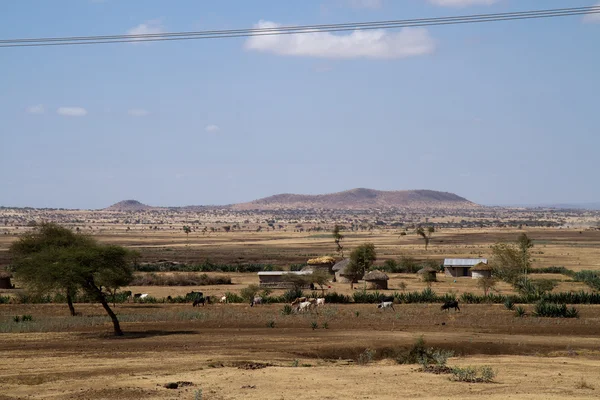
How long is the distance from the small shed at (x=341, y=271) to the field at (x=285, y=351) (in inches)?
794

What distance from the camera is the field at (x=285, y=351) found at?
21406 millimetres

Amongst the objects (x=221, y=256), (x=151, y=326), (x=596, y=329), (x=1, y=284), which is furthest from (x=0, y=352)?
(x=221, y=256)

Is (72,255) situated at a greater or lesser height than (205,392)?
greater

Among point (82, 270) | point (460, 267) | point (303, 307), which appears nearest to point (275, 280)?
point (303, 307)

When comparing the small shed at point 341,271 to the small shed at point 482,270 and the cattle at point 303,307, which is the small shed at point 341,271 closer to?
the small shed at point 482,270

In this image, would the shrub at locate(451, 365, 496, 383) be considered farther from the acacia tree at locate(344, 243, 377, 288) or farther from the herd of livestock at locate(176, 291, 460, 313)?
the acacia tree at locate(344, 243, 377, 288)

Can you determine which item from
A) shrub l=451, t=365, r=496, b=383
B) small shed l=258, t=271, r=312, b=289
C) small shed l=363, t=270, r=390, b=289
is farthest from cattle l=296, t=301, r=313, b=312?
shrub l=451, t=365, r=496, b=383

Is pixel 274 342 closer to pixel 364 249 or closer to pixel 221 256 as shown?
pixel 364 249

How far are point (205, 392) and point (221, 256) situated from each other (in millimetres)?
86007

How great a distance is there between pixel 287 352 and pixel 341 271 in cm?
4023

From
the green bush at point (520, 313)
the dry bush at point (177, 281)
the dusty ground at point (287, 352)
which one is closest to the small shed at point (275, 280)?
the dry bush at point (177, 281)

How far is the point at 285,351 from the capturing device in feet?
97.1

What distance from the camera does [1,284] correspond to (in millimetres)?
64500

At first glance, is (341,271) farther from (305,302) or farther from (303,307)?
(303,307)
